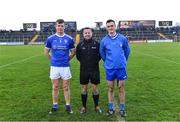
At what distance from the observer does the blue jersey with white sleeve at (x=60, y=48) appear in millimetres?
8102

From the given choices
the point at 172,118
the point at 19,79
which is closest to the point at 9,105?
the point at 172,118

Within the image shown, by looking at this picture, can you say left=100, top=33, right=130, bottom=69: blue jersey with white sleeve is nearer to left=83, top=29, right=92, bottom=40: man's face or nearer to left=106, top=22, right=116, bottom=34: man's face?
left=106, top=22, right=116, bottom=34: man's face

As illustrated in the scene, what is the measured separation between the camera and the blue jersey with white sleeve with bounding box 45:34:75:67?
8.10 metres

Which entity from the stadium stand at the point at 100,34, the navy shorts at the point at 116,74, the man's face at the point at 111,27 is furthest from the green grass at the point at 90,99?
the stadium stand at the point at 100,34

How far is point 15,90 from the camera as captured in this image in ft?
37.9

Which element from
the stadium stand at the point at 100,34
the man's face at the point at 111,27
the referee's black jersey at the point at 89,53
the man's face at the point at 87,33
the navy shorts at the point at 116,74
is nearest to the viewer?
the man's face at the point at 111,27

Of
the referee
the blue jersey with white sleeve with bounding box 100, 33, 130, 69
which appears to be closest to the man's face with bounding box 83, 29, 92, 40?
the referee

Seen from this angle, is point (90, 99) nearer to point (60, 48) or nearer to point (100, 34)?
point (60, 48)

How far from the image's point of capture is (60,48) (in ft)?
26.6

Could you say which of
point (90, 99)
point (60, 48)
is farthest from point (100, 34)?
point (60, 48)

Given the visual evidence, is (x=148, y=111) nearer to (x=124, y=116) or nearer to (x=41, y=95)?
(x=124, y=116)

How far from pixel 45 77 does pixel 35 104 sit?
5834 mm

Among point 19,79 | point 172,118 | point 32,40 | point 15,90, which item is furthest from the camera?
point 32,40

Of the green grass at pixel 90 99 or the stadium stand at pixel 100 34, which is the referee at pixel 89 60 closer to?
the green grass at pixel 90 99
